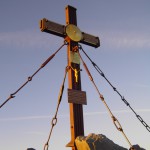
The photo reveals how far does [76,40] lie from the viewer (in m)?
9.48

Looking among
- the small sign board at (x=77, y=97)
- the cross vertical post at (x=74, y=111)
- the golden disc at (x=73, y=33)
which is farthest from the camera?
the golden disc at (x=73, y=33)

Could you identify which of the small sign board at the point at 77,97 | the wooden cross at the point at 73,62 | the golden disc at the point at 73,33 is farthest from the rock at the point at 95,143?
the golden disc at the point at 73,33

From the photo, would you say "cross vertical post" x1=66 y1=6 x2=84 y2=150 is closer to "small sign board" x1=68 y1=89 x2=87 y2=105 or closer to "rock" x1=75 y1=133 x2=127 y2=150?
"small sign board" x1=68 y1=89 x2=87 y2=105

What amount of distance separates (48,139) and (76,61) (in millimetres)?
2637

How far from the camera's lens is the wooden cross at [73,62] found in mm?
8320

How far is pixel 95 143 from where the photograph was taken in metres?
7.18

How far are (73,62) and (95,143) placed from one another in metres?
2.89

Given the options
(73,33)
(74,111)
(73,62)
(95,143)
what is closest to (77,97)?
(74,111)

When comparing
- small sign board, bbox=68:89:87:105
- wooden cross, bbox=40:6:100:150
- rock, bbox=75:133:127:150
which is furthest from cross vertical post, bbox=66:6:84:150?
rock, bbox=75:133:127:150

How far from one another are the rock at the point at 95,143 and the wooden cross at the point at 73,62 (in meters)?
0.38

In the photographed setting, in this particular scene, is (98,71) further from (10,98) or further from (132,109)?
(10,98)

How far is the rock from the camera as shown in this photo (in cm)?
711

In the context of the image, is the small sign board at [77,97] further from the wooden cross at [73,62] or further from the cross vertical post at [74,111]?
the cross vertical post at [74,111]

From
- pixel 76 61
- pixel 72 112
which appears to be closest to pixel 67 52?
pixel 76 61
